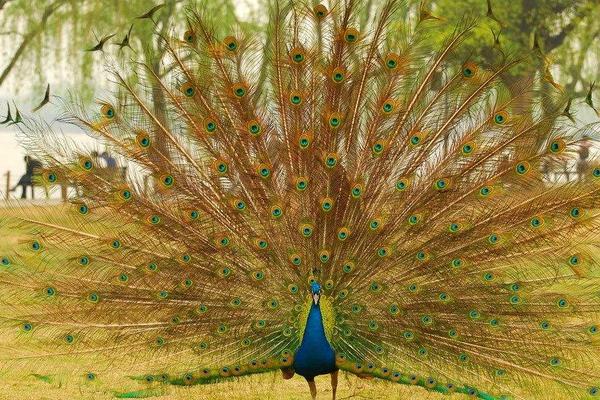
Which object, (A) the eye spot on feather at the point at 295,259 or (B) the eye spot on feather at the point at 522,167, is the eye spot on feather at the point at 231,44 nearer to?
(A) the eye spot on feather at the point at 295,259

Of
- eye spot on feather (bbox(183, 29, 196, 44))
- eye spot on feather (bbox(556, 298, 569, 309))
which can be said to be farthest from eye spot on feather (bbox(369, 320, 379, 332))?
eye spot on feather (bbox(183, 29, 196, 44))

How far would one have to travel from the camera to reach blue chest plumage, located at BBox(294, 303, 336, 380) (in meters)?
6.27

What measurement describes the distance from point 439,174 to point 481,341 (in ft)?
3.30

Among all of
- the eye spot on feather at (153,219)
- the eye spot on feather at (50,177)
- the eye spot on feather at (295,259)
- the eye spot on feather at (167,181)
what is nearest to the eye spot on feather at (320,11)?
the eye spot on feather at (167,181)

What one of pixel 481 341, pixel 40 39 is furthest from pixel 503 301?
pixel 40 39

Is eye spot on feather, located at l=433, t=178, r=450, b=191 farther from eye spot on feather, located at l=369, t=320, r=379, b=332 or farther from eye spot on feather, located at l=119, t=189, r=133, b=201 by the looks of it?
eye spot on feather, located at l=119, t=189, r=133, b=201

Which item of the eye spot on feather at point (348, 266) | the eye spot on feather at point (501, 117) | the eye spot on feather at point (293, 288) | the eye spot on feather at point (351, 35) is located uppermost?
the eye spot on feather at point (351, 35)

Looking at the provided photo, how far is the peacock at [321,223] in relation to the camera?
6.27 meters

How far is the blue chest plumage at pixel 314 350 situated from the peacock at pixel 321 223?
0.01m

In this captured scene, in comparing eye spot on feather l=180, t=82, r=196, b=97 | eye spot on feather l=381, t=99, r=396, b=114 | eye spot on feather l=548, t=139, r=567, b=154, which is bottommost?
eye spot on feather l=548, t=139, r=567, b=154

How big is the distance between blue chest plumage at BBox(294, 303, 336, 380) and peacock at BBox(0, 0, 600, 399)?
12 mm

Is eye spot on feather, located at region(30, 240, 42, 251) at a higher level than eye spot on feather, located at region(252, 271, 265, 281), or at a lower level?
higher

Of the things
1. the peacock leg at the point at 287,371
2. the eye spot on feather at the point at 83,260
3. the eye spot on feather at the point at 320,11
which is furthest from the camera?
the peacock leg at the point at 287,371

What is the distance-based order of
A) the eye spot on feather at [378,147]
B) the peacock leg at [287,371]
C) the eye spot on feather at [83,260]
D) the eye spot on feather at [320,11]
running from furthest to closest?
the peacock leg at [287,371], the eye spot on feather at [83,260], the eye spot on feather at [378,147], the eye spot on feather at [320,11]
